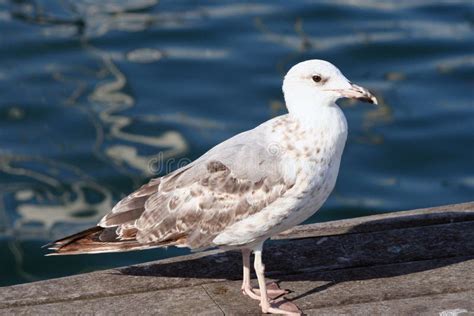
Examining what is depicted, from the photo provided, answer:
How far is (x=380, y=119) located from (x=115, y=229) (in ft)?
21.9

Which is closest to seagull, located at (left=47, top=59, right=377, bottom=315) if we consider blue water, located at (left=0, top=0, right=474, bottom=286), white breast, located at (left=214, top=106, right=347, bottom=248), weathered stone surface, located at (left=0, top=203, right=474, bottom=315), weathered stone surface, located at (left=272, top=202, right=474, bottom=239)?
white breast, located at (left=214, top=106, right=347, bottom=248)

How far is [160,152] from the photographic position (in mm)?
11781

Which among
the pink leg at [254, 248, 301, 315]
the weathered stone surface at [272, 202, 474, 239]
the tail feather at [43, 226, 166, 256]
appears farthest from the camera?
the weathered stone surface at [272, 202, 474, 239]

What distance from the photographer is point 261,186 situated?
5863mm

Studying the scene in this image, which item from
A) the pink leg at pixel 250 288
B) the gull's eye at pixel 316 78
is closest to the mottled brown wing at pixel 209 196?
the pink leg at pixel 250 288

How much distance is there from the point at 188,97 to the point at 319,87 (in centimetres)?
690

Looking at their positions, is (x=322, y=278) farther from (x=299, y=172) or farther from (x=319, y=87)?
(x=319, y=87)

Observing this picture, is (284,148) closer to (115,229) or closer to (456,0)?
(115,229)

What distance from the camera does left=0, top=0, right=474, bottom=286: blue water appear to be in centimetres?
1110

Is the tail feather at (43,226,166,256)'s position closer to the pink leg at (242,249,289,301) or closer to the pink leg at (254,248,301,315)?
the pink leg at (242,249,289,301)

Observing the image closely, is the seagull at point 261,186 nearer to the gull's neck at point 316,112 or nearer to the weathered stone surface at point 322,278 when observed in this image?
the gull's neck at point 316,112

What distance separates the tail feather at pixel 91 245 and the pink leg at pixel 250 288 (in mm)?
450

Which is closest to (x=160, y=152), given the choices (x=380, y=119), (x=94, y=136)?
(x=94, y=136)

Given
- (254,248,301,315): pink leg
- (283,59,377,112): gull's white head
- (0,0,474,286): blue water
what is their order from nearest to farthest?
(254,248,301,315): pink leg, (283,59,377,112): gull's white head, (0,0,474,286): blue water
